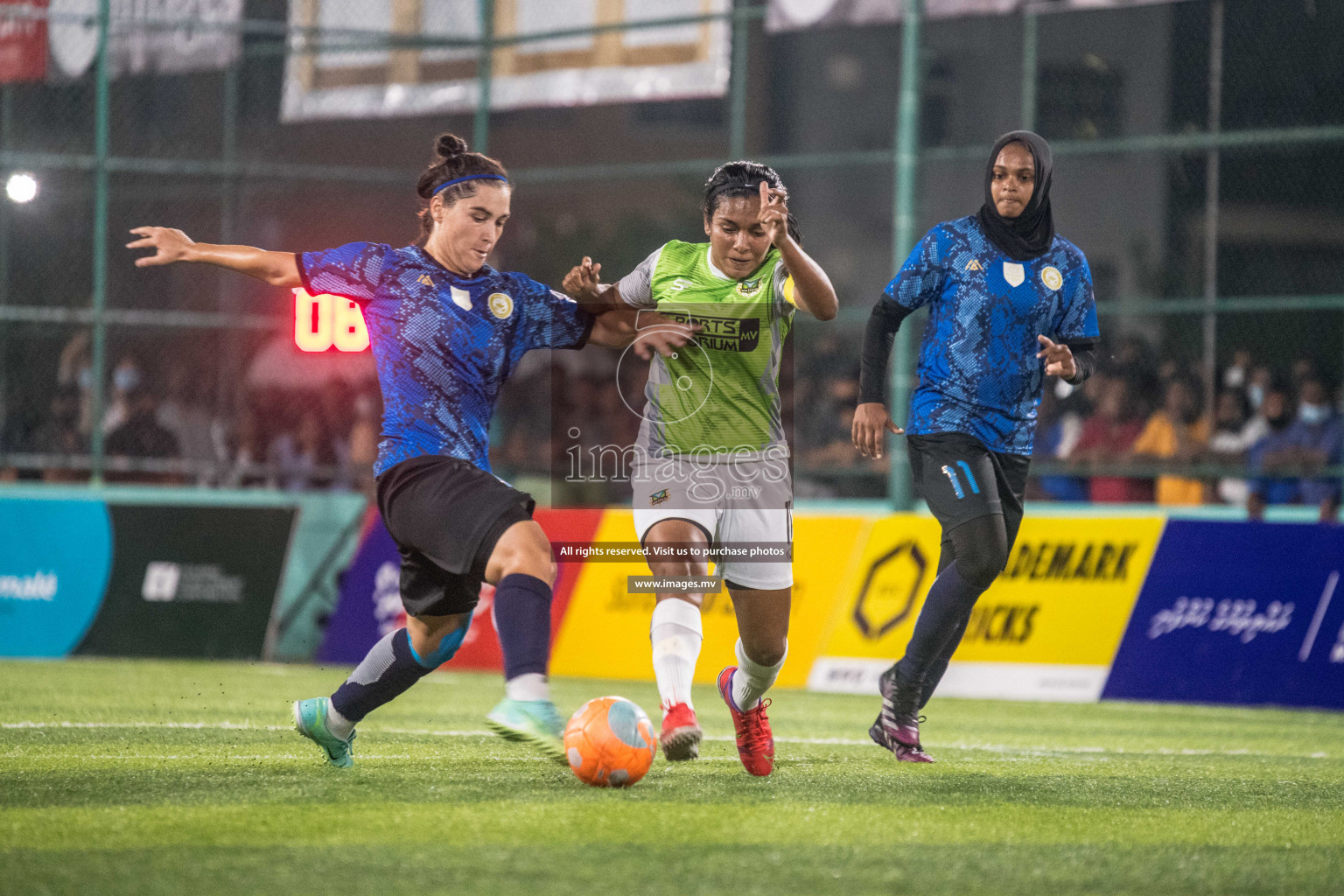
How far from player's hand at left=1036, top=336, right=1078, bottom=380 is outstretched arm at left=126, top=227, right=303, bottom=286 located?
2.61 m

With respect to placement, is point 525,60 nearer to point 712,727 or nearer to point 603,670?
point 603,670

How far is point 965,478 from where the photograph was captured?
20.0 ft

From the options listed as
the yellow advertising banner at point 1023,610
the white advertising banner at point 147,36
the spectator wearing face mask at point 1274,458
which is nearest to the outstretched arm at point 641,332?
the yellow advertising banner at point 1023,610

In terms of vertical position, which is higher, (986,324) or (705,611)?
(986,324)

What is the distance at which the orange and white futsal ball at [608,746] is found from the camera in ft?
16.4

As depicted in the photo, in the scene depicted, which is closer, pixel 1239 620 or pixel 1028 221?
pixel 1028 221

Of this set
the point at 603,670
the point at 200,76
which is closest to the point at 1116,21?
the point at 200,76

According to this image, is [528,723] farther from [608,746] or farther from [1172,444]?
[1172,444]

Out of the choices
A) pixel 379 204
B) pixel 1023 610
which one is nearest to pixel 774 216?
pixel 1023 610

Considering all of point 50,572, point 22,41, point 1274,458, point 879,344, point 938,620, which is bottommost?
point 50,572

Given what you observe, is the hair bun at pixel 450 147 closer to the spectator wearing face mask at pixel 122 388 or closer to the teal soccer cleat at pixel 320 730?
the teal soccer cleat at pixel 320 730

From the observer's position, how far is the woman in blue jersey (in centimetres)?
492

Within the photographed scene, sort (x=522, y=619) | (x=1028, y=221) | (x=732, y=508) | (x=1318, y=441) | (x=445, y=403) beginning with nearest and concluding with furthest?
(x=522, y=619)
(x=445, y=403)
(x=732, y=508)
(x=1028, y=221)
(x=1318, y=441)

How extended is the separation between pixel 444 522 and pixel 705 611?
20.1 ft
